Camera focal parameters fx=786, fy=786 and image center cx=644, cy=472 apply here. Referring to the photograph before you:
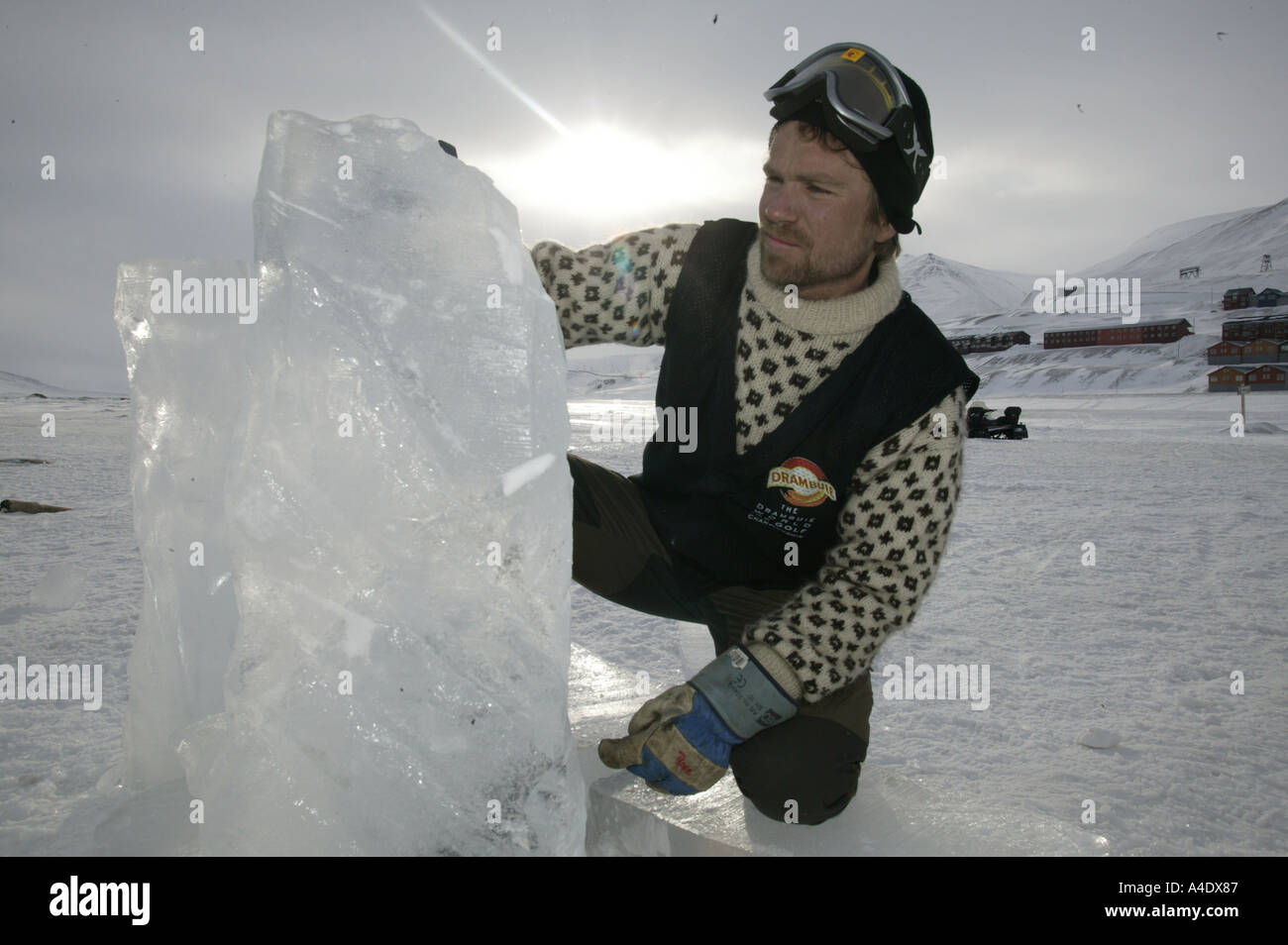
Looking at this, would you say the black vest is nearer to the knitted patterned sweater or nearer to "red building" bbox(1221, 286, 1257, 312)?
the knitted patterned sweater

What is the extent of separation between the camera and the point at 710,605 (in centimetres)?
236

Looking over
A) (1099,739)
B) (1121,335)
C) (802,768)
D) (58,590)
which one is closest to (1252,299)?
(1121,335)

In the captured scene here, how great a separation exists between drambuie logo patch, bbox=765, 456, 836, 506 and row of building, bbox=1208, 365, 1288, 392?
3504 cm

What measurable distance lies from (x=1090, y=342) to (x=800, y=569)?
178 ft

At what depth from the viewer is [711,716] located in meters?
1.68

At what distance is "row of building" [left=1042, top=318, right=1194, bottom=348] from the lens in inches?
1791

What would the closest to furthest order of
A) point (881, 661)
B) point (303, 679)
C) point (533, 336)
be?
1. point (303, 679)
2. point (533, 336)
3. point (881, 661)

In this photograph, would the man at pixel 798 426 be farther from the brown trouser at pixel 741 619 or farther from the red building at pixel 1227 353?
the red building at pixel 1227 353

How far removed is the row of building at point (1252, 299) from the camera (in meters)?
51.9

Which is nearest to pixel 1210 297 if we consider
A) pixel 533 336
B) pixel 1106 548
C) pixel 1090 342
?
pixel 1090 342

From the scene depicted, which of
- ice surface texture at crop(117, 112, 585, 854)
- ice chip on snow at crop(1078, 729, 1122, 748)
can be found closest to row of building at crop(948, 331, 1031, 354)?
ice chip on snow at crop(1078, 729, 1122, 748)

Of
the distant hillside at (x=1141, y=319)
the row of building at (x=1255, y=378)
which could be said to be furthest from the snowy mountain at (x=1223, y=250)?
the row of building at (x=1255, y=378)

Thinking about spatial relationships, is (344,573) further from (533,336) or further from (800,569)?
(800,569)

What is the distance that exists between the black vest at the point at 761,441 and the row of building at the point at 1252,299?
64520 millimetres
